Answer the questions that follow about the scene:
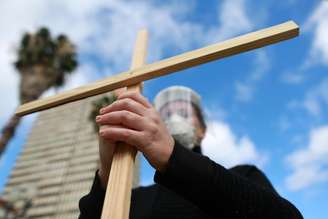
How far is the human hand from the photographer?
1064 mm

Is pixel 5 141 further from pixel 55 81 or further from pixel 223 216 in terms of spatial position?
pixel 223 216

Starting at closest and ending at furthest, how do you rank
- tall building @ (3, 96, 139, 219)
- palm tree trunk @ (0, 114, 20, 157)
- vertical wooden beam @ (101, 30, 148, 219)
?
1. vertical wooden beam @ (101, 30, 148, 219)
2. palm tree trunk @ (0, 114, 20, 157)
3. tall building @ (3, 96, 139, 219)

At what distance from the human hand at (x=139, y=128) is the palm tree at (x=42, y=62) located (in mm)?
12835

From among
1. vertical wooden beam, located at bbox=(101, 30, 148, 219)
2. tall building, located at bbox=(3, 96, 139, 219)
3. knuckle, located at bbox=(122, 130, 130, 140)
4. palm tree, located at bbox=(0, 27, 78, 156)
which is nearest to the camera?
vertical wooden beam, located at bbox=(101, 30, 148, 219)

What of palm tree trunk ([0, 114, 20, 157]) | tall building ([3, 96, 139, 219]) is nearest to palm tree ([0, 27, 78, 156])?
palm tree trunk ([0, 114, 20, 157])

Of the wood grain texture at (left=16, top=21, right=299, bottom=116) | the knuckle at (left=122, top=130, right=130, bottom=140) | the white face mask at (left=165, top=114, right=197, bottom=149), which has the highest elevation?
the white face mask at (left=165, top=114, right=197, bottom=149)

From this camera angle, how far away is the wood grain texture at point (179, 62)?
1.14 m

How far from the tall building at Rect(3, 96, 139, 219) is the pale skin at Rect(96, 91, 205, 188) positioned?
1350 centimetres

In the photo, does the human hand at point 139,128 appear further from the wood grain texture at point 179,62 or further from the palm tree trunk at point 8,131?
the palm tree trunk at point 8,131

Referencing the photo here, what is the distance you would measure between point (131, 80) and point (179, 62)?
18cm

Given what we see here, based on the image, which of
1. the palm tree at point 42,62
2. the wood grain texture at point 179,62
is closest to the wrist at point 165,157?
the wood grain texture at point 179,62

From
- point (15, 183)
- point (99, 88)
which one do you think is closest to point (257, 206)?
point (99, 88)

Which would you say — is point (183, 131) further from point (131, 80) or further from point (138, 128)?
point (138, 128)

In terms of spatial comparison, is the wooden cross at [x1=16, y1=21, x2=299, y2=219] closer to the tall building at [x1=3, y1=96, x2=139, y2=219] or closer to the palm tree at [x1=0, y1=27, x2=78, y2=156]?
the palm tree at [x1=0, y1=27, x2=78, y2=156]
